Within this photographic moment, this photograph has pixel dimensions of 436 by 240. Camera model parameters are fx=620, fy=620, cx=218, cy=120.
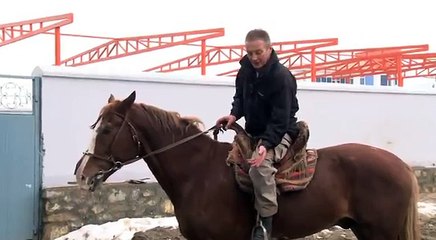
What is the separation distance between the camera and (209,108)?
9.63 metres

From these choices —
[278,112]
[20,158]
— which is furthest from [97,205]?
[278,112]

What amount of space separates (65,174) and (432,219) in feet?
19.6

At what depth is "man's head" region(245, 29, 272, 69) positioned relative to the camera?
4.83 meters

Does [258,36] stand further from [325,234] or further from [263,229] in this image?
[325,234]

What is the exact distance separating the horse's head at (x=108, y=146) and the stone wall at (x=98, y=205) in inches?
131

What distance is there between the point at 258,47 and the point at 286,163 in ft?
3.40

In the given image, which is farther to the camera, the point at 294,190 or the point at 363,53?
the point at 363,53

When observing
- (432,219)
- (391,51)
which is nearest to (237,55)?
(391,51)

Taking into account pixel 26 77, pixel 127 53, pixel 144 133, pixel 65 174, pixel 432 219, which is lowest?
pixel 432 219

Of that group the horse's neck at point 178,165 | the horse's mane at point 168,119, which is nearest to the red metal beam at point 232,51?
the horse's mane at point 168,119

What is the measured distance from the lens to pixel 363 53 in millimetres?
17812

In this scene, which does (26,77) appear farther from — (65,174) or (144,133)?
(144,133)

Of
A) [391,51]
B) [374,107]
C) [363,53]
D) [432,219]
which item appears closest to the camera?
[432,219]

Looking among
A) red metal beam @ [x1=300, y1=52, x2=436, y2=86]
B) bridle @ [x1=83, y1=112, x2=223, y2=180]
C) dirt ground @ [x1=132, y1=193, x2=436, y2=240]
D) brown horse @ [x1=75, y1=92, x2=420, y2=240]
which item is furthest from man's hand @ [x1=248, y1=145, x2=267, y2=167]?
red metal beam @ [x1=300, y1=52, x2=436, y2=86]
